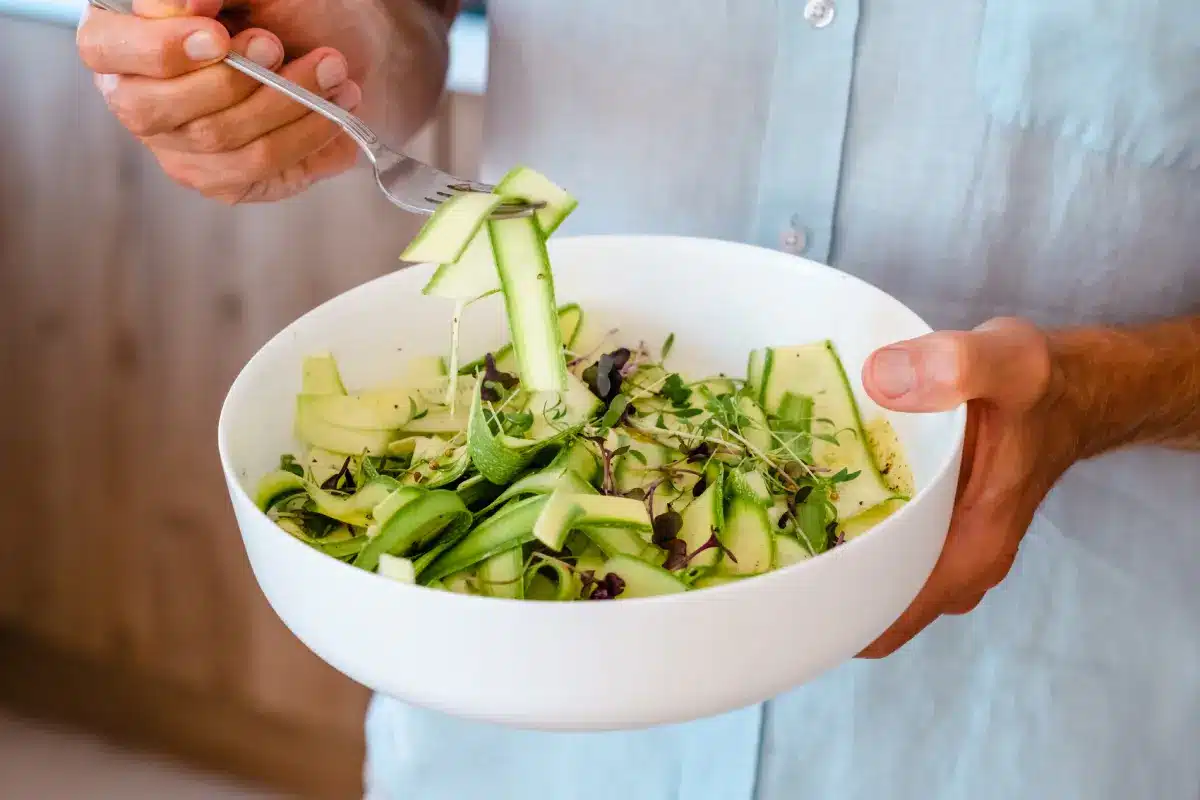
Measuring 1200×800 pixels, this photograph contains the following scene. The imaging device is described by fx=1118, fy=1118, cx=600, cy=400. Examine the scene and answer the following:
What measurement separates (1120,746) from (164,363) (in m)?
1.20

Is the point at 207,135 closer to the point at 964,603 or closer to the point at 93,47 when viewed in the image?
the point at 93,47

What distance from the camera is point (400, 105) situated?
2.55 feet

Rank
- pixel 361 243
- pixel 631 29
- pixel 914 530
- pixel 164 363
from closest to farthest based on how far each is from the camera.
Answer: pixel 914 530
pixel 631 29
pixel 361 243
pixel 164 363

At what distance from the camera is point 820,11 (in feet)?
2.00

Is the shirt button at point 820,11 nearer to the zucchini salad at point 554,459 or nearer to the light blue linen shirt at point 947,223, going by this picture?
the light blue linen shirt at point 947,223

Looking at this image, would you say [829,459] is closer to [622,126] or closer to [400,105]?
[622,126]

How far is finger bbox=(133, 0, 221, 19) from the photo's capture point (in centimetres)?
54

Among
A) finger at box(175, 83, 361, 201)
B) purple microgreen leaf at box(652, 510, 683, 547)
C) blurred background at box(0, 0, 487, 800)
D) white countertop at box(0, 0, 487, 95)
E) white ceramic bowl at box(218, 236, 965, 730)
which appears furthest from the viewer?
blurred background at box(0, 0, 487, 800)

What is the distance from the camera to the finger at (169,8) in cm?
54

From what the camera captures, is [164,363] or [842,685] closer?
[842,685]

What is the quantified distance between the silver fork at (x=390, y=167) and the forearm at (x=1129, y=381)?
28 cm

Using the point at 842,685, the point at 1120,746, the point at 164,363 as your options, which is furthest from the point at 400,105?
the point at 164,363

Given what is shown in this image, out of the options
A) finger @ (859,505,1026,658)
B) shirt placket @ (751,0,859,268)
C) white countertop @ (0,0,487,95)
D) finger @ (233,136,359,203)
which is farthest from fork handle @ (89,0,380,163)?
white countertop @ (0,0,487,95)

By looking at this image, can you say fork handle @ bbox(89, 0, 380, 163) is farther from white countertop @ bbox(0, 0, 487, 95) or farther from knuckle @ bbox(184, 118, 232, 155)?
white countertop @ bbox(0, 0, 487, 95)
